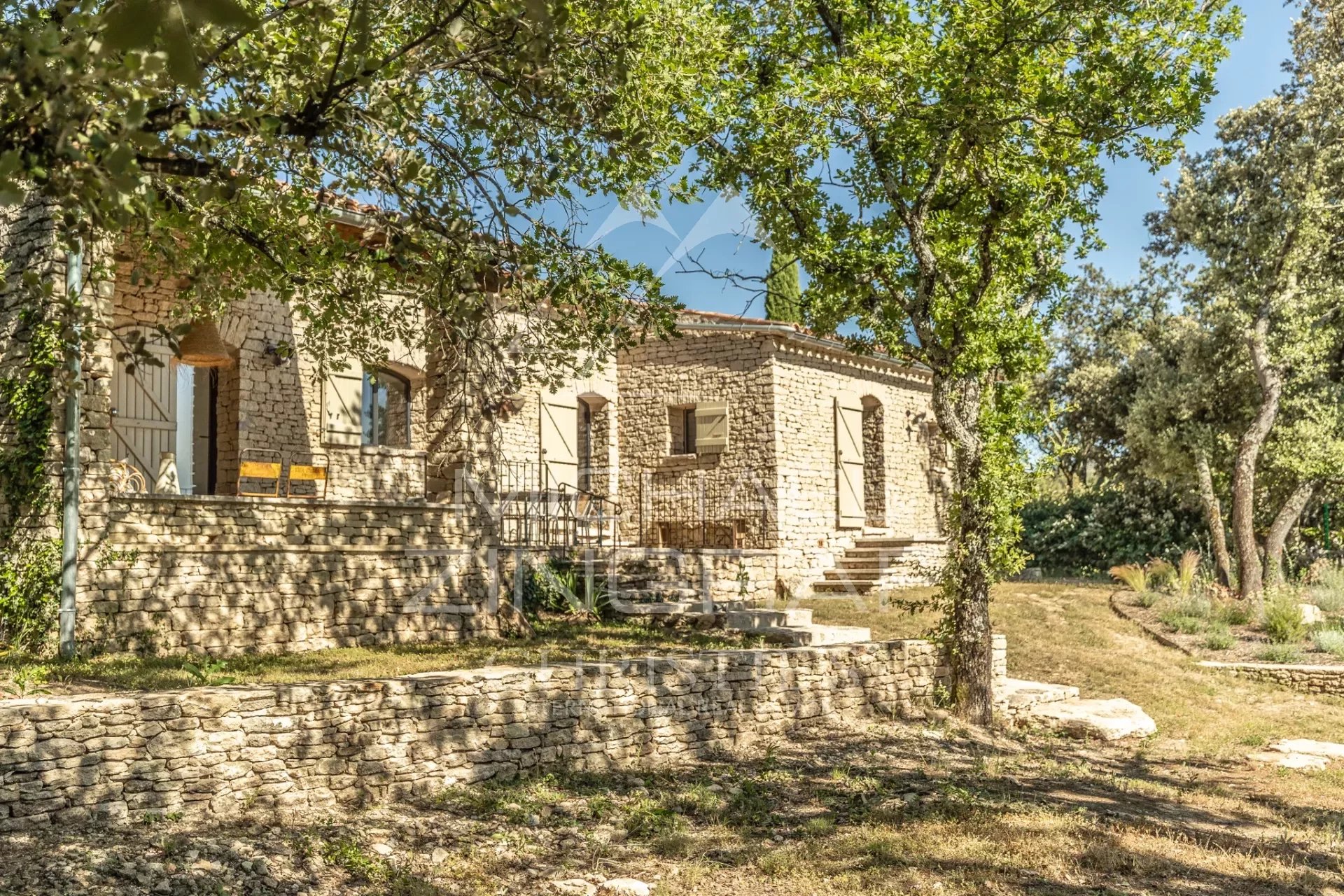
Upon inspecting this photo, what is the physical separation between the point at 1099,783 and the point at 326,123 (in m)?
7.25

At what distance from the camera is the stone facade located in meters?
16.6

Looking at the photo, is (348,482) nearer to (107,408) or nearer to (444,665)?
(107,408)

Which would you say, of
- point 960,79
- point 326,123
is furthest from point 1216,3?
point 326,123

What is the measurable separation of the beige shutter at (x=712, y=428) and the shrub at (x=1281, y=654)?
26.4 feet

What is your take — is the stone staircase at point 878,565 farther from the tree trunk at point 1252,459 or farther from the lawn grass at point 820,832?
the lawn grass at point 820,832

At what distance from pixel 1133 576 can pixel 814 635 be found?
8901 mm

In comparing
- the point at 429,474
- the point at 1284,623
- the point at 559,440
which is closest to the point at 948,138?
the point at 429,474

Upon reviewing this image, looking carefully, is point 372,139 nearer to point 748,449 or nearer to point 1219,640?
point 748,449

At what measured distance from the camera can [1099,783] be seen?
802cm

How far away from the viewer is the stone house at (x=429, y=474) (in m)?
9.01

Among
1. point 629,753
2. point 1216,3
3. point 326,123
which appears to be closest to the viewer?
point 326,123

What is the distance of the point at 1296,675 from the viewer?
1222cm

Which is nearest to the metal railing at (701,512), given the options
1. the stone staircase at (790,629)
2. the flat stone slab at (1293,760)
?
the stone staircase at (790,629)

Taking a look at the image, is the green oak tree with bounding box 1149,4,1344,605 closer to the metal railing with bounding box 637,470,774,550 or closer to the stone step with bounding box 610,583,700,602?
the metal railing with bounding box 637,470,774,550
